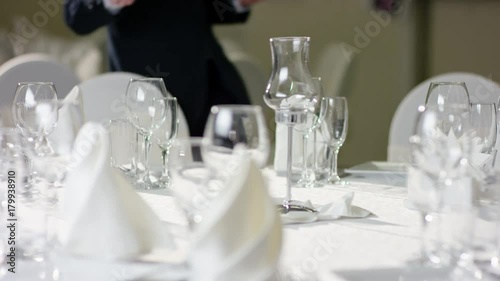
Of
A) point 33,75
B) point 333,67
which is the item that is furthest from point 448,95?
point 333,67

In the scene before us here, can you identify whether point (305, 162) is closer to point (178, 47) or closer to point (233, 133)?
point (233, 133)

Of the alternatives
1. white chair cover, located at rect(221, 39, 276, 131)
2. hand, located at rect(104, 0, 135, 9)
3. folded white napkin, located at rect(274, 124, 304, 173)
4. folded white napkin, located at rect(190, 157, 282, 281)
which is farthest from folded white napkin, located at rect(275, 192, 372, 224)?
hand, located at rect(104, 0, 135, 9)

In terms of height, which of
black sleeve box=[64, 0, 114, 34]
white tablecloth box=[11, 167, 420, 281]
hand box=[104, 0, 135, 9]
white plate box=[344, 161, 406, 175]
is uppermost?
hand box=[104, 0, 135, 9]

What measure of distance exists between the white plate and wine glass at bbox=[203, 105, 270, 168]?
86cm

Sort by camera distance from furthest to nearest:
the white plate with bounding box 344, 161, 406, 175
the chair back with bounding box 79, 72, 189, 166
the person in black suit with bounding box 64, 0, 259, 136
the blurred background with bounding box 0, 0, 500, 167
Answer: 1. the blurred background with bounding box 0, 0, 500, 167
2. the person in black suit with bounding box 64, 0, 259, 136
3. the chair back with bounding box 79, 72, 189, 166
4. the white plate with bounding box 344, 161, 406, 175

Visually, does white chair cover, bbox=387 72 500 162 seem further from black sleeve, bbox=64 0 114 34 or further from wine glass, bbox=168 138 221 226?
wine glass, bbox=168 138 221 226

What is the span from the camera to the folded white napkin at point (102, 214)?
2.37 ft

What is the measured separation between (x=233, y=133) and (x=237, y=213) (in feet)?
0.31

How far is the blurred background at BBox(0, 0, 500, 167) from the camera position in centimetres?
290

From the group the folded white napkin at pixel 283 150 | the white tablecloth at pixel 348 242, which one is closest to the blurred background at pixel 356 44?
the folded white napkin at pixel 283 150

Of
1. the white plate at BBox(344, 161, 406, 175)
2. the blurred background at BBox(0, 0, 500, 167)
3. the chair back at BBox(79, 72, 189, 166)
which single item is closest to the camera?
the white plate at BBox(344, 161, 406, 175)

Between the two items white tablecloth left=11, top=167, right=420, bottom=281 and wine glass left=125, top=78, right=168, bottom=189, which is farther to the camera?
wine glass left=125, top=78, right=168, bottom=189

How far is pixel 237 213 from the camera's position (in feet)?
2.20

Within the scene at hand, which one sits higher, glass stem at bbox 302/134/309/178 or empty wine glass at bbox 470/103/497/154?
empty wine glass at bbox 470/103/497/154
